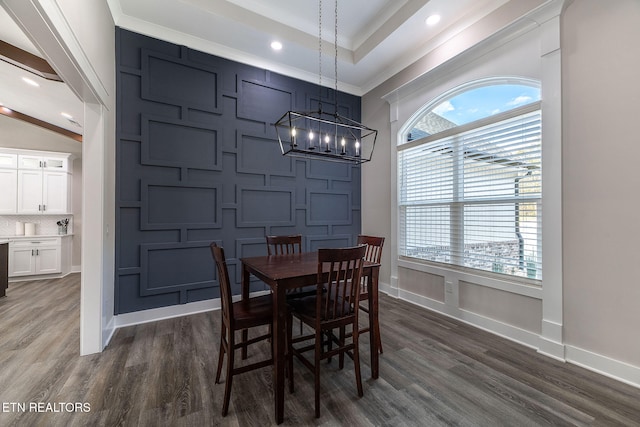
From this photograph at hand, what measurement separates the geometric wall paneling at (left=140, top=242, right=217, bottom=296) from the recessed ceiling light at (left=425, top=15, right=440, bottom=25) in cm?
376

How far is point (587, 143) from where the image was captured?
6.95ft

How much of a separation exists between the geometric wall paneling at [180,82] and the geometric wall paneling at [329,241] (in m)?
2.30

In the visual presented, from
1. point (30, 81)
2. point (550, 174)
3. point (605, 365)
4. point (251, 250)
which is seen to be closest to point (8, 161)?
point (30, 81)

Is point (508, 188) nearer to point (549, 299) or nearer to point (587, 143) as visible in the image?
point (587, 143)

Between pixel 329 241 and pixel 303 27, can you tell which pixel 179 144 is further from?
pixel 329 241

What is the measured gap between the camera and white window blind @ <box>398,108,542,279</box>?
99.0 inches

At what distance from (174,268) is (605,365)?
13.7ft

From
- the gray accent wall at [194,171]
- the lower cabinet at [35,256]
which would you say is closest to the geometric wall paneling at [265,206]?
the gray accent wall at [194,171]

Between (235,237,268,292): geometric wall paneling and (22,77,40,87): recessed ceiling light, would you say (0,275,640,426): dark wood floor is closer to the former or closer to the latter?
(235,237,268,292): geometric wall paneling

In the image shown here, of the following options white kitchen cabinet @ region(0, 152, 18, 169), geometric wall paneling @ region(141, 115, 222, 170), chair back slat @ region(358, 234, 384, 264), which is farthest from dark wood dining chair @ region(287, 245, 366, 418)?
white kitchen cabinet @ region(0, 152, 18, 169)

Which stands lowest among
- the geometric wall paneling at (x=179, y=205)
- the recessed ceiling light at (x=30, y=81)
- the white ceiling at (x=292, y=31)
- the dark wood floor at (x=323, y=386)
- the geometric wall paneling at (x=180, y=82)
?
the dark wood floor at (x=323, y=386)

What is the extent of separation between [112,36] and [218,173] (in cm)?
174

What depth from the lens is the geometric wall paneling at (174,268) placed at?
300cm

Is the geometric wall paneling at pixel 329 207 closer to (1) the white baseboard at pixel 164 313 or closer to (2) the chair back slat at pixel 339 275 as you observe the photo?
(1) the white baseboard at pixel 164 313
